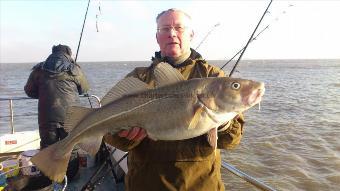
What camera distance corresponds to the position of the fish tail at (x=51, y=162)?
2961 millimetres

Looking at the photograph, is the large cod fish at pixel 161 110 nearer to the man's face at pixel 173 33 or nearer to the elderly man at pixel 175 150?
the elderly man at pixel 175 150

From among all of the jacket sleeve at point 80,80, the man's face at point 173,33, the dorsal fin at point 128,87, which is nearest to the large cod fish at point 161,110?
the dorsal fin at point 128,87

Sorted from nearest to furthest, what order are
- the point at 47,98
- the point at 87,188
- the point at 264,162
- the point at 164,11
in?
1. the point at 164,11
2. the point at 87,188
3. the point at 47,98
4. the point at 264,162

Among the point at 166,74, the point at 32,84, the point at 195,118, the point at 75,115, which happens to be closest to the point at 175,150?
the point at 195,118

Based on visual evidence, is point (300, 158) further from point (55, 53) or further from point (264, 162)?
point (55, 53)

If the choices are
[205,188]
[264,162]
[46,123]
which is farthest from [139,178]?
[264,162]

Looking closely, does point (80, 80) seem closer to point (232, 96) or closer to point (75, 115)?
point (75, 115)

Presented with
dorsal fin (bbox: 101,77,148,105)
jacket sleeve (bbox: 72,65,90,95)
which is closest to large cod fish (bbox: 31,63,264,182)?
dorsal fin (bbox: 101,77,148,105)

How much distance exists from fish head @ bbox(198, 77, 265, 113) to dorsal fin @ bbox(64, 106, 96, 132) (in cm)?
96

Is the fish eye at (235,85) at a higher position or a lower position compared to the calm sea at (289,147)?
higher

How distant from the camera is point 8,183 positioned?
5.41 metres

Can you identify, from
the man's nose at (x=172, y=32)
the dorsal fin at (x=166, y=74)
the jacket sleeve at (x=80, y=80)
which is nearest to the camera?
the dorsal fin at (x=166, y=74)

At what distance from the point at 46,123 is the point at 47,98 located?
435mm

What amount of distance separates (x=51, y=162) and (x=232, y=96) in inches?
60.9
